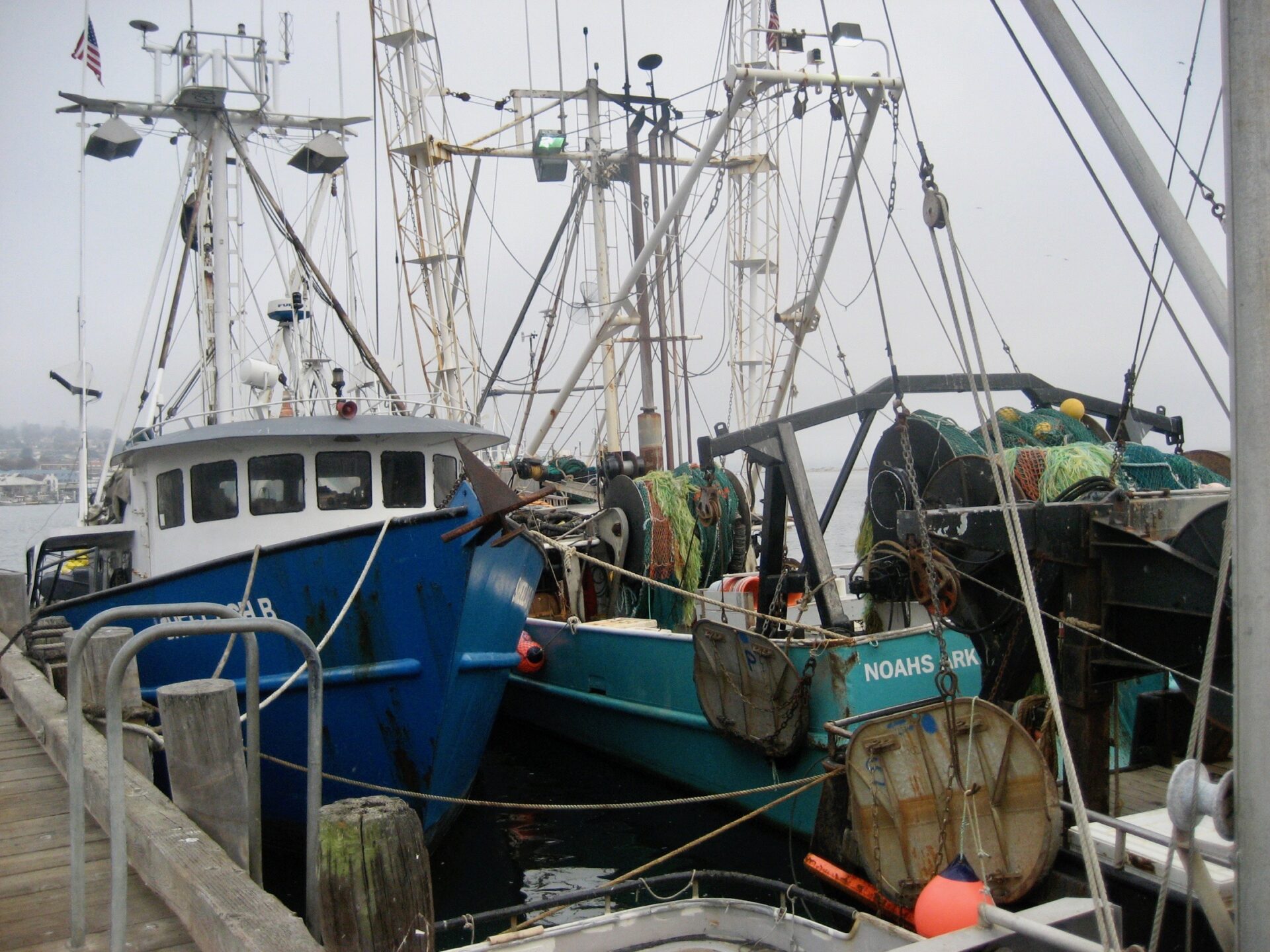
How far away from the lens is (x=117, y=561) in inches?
413

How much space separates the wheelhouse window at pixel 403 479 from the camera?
915cm

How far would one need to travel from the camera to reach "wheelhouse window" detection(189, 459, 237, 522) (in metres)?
8.78

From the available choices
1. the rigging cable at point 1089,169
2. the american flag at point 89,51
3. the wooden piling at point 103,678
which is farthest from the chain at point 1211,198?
the american flag at point 89,51

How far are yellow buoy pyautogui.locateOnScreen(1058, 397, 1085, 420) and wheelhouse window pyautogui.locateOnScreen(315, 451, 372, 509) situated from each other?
6136 mm

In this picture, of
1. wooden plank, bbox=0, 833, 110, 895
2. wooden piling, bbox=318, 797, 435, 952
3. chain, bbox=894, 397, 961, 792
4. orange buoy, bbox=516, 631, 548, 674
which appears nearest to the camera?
wooden piling, bbox=318, 797, 435, 952

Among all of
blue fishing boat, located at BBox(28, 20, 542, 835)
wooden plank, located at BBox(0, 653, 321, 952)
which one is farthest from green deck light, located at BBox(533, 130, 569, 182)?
wooden plank, located at BBox(0, 653, 321, 952)

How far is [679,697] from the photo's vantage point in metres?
9.20

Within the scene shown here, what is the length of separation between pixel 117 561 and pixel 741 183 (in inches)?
491

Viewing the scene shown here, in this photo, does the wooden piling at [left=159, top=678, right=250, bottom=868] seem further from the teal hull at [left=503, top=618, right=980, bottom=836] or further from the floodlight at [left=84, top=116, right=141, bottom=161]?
the floodlight at [left=84, top=116, right=141, bottom=161]

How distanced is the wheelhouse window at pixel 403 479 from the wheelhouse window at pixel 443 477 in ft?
0.48

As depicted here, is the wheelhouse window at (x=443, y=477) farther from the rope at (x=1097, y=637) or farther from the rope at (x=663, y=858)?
the rope at (x=1097, y=637)

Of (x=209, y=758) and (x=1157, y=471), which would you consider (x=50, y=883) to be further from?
(x=1157, y=471)

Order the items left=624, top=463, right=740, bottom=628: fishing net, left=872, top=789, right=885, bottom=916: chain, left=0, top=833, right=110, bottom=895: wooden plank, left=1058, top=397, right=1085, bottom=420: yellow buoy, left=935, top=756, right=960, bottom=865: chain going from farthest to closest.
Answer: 1. left=624, top=463, right=740, bottom=628: fishing net
2. left=1058, top=397, right=1085, bottom=420: yellow buoy
3. left=872, top=789, right=885, bottom=916: chain
4. left=935, top=756, right=960, bottom=865: chain
5. left=0, top=833, right=110, bottom=895: wooden plank

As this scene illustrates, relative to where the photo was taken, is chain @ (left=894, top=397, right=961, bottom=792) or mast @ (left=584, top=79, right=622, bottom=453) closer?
chain @ (left=894, top=397, right=961, bottom=792)
